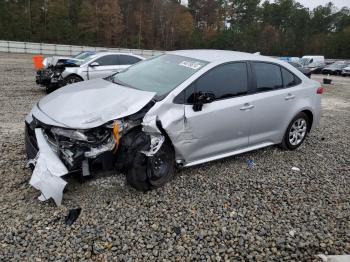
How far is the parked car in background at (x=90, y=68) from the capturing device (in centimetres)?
1025

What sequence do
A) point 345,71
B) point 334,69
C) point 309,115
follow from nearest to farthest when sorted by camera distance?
point 309,115, point 345,71, point 334,69

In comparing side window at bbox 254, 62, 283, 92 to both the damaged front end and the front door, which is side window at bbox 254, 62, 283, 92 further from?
the damaged front end

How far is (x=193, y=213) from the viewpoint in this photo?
3559mm

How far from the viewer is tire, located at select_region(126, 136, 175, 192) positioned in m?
3.63

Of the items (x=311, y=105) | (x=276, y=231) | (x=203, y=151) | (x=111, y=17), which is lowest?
(x=276, y=231)

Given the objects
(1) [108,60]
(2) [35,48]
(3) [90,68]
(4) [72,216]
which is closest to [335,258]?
(4) [72,216]

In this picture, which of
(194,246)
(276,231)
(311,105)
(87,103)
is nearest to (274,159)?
(311,105)

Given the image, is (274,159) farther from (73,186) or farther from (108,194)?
(73,186)

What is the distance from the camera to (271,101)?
4887 mm

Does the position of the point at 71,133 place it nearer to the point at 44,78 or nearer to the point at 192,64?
the point at 192,64

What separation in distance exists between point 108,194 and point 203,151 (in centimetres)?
133

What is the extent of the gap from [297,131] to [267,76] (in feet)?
4.13

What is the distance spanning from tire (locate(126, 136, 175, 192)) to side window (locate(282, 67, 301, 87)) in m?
2.48

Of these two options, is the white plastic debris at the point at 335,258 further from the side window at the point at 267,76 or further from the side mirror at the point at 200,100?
the side window at the point at 267,76
